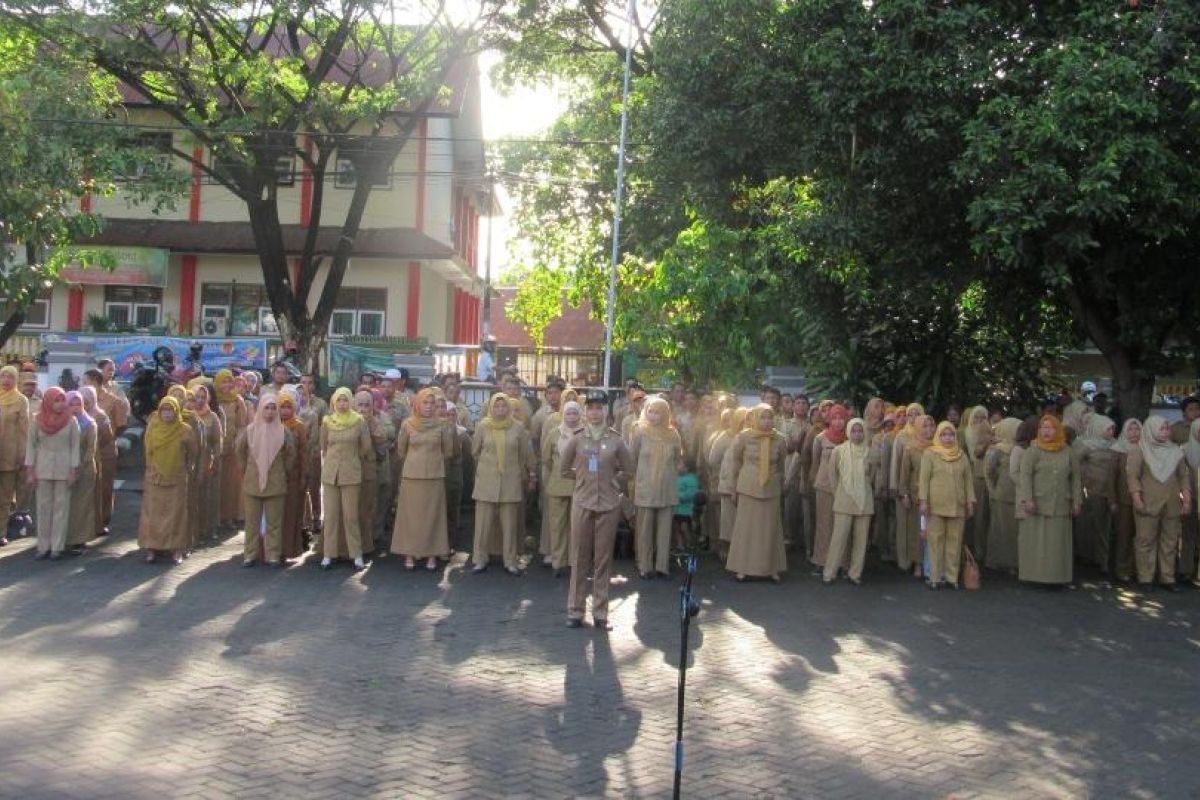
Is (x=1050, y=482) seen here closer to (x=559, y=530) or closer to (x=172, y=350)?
(x=559, y=530)

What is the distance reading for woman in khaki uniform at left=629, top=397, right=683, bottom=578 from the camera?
41.8 ft

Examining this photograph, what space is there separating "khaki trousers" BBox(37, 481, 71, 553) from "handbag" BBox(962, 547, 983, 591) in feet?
29.8

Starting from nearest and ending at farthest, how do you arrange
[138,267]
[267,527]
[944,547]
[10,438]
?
[267,527], [944,547], [10,438], [138,267]

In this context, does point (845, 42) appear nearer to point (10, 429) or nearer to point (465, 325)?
point (10, 429)

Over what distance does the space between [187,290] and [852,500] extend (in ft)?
77.0

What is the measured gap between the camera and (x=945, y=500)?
12633mm

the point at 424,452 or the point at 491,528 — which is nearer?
the point at 424,452

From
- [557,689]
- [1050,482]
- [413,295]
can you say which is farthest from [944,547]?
[413,295]

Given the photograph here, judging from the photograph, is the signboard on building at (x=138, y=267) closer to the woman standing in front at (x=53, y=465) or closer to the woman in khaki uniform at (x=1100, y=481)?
the woman standing in front at (x=53, y=465)

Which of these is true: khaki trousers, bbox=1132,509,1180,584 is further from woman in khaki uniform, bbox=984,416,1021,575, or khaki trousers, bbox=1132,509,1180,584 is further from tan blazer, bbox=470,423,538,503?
tan blazer, bbox=470,423,538,503

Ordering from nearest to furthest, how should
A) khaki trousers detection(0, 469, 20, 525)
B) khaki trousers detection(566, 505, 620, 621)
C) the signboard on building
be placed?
khaki trousers detection(566, 505, 620, 621) < khaki trousers detection(0, 469, 20, 525) < the signboard on building

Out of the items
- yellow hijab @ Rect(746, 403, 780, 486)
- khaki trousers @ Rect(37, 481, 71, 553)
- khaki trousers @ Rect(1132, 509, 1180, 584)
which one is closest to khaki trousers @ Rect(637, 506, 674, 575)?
yellow hijab @ Rect(746, 403, 780, 486)

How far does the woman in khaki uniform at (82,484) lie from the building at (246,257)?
17.7 meters

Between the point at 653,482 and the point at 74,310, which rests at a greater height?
the point at 74,310
